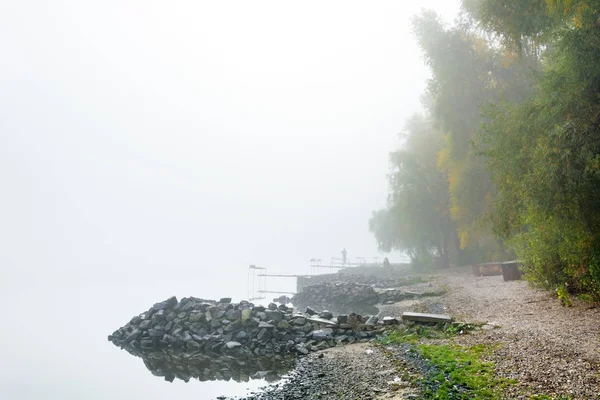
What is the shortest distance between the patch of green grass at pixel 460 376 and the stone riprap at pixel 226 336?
408cm

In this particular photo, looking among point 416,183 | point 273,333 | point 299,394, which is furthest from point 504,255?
point 299,394

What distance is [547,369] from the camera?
5.32 meters

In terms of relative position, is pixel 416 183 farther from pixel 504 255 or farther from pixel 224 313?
pixel 224 313

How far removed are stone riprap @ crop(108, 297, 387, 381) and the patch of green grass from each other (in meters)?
4.08

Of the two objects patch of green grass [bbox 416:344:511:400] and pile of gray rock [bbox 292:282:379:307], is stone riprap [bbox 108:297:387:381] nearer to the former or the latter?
A: patch of green grass [bbox 416:344:511:400]

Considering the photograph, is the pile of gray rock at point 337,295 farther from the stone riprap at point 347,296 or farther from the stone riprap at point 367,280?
the stone riprap at point 367,280

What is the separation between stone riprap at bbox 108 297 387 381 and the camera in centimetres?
1086

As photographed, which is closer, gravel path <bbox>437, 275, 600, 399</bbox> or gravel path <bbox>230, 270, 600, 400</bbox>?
gravel path <bbox>437, 275, 600, 399</bbox>

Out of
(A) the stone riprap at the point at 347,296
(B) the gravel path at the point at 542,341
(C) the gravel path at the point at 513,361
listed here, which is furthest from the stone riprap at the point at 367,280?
(C) the gravel path at the point at 513,361

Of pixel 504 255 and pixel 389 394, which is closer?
pixel 389 394

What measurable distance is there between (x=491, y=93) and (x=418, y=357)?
63.4 feet

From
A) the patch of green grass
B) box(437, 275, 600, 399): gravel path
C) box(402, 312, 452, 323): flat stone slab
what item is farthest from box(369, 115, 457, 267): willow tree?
the patch of green grass

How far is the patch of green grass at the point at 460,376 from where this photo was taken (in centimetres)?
500

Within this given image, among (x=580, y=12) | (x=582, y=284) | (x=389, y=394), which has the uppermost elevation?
(x=580, y=12)
